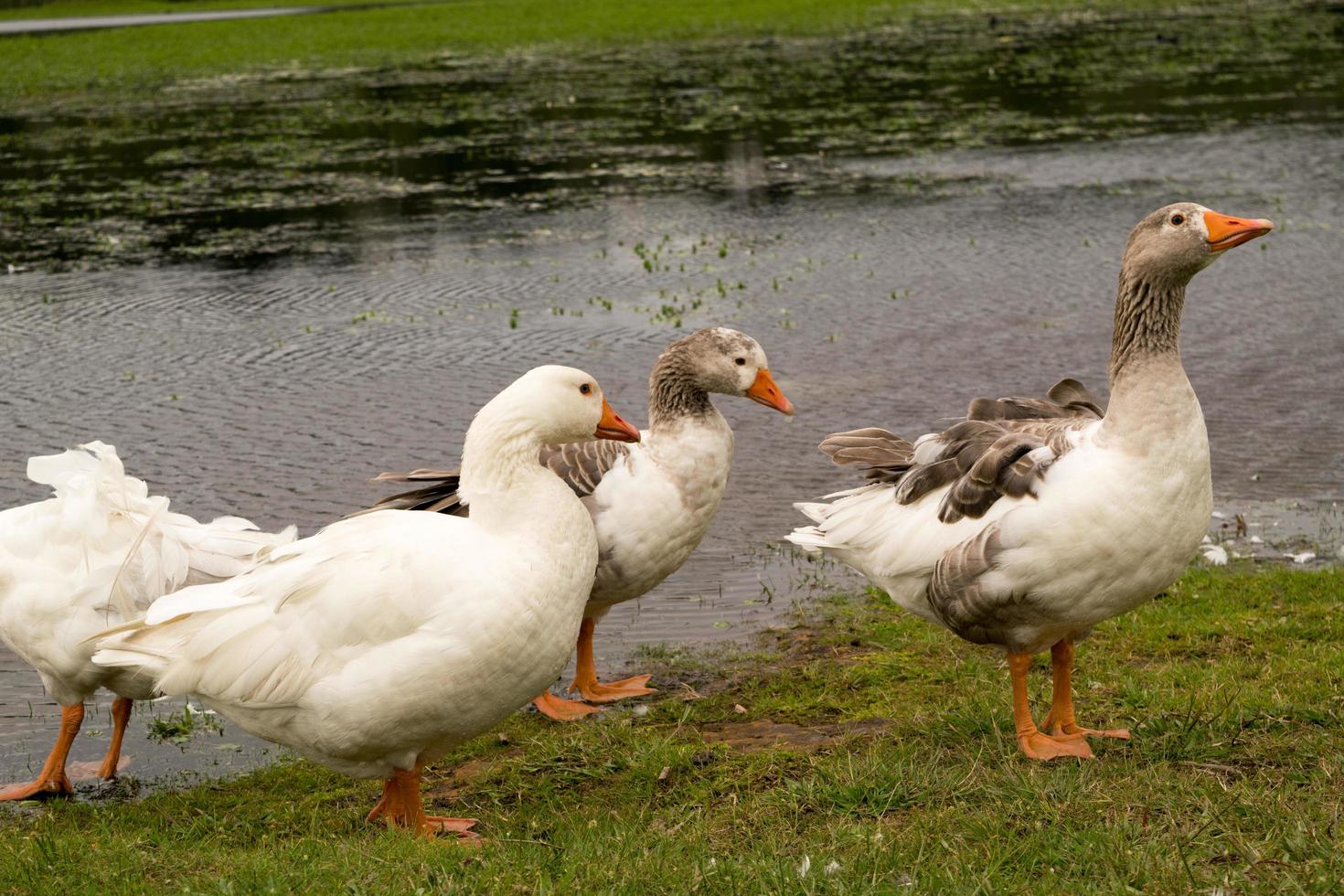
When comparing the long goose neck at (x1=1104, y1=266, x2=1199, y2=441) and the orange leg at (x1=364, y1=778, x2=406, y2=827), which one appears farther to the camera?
the orange leg at (x1=364, y1=778, x2=406, y2=827)

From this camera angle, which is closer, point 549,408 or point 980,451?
point 549,408

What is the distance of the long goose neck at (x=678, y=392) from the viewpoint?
7715 millimetres

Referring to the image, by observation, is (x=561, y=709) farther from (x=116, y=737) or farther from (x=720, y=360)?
(x=116, y=737)

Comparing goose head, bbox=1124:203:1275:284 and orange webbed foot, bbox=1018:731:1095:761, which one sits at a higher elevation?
goose head, bbox=1124:203:1275:284

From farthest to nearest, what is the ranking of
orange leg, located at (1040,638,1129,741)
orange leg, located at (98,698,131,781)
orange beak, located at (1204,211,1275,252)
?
orange leg, located at (98,698,131,781), orange leg, located at (1040,638,1129,741), orange beak, located at (1204,211,1275,252)

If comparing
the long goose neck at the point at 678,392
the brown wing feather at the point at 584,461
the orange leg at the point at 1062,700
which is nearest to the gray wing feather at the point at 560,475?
the brown wing feather at the point at 584,461

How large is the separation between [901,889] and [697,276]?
12.9 m

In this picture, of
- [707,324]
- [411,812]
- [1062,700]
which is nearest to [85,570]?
[411,812]

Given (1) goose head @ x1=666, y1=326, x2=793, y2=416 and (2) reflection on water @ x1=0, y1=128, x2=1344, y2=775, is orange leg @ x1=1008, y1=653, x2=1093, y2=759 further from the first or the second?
(2) reflection on water @ x1=0, y1=128, x2=1344, y2=775

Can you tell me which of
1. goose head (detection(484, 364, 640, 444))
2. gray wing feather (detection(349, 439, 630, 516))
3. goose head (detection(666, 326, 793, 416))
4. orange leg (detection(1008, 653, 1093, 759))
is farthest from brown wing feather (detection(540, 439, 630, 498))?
orange leg (detection(1008, 653, 1093, 759))

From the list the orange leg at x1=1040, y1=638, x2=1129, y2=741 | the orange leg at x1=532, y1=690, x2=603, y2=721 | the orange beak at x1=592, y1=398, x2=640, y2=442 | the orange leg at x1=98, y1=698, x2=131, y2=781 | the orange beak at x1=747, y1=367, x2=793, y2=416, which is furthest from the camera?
the orange beak at x1=747, y1=367, x2=793, y2=416

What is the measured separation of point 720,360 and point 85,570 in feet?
11.0

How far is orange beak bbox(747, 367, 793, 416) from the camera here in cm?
786

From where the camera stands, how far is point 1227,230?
6.02 meters
